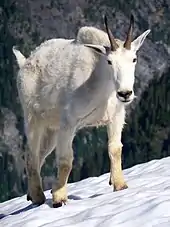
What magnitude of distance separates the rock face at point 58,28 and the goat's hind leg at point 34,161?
1096 cm

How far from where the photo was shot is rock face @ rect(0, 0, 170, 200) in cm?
2069

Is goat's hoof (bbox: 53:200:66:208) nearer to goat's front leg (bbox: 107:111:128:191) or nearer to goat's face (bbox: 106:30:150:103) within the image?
goat's front leg (bbox: 107:111:128:191)

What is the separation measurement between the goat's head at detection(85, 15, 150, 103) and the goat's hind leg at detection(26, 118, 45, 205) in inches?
63.9

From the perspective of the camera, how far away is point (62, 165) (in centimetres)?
848

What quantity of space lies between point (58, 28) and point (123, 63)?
14.2m

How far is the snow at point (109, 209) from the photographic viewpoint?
6676 millimetres

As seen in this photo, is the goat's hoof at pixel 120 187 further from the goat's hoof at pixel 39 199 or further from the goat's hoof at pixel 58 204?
the goat's hoof at pixel 39 199

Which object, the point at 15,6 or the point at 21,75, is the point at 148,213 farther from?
the point at 15,6

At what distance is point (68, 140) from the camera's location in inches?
331

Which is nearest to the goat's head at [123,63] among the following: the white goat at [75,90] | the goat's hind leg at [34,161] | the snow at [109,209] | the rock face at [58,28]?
the white goat at [75,90]

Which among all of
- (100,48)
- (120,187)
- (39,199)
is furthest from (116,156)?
(100,48)

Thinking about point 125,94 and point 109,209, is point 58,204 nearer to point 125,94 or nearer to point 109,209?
point 109,209


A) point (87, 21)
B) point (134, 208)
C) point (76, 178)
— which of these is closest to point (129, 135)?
point (76, 178)

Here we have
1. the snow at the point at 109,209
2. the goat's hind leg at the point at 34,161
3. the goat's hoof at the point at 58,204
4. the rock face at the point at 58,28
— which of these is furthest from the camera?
the rock face at the point at 58,28
